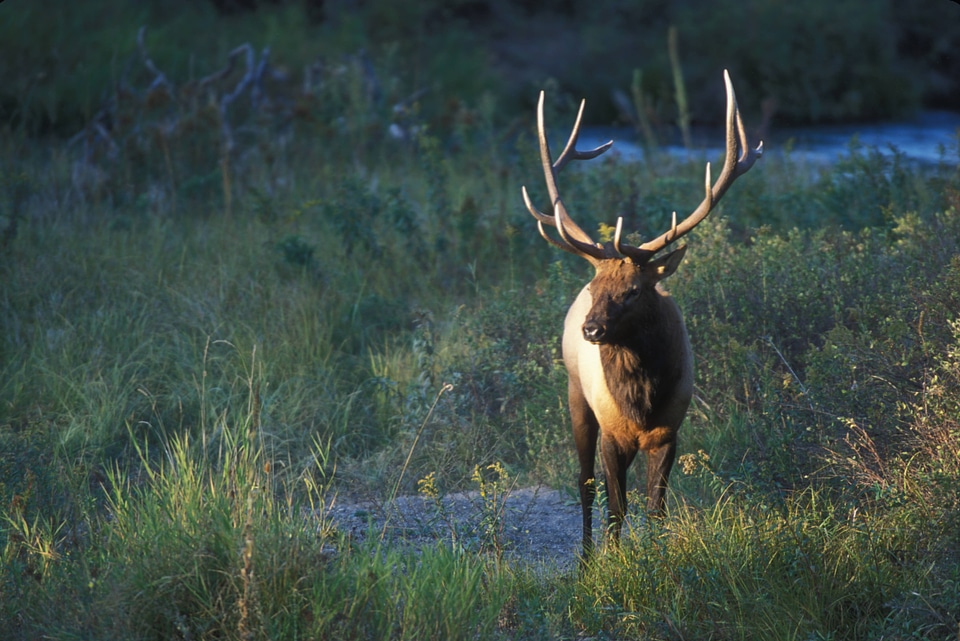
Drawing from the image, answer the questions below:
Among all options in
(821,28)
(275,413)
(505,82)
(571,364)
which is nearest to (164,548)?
(571,364)

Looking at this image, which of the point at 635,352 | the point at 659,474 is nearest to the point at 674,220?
the point at 635,352

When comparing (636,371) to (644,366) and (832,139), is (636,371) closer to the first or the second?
(644,366)

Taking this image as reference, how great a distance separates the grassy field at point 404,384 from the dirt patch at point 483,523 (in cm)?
14

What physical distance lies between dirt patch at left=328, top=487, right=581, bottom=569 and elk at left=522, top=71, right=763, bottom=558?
32 cm

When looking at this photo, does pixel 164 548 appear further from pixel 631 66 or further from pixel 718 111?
pixel 631 66

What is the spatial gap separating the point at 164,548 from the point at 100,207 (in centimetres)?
607

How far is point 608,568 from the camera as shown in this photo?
14.6 ft

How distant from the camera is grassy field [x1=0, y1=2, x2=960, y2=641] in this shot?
13.1 feet

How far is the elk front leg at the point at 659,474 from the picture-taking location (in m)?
4.90

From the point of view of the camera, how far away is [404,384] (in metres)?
6.91

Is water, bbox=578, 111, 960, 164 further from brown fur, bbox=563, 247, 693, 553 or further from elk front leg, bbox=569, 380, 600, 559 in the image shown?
brown fur, bbox=563, 247, 693, 553

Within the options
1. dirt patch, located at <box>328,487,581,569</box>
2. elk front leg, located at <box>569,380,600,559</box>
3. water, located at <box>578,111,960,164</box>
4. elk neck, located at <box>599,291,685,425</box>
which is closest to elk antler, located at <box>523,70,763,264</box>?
elk neck, located at <box>599,291,685,425</box>

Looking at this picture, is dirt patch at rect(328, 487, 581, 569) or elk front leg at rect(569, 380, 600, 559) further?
elk front leg at rect(569, 380, 600, 559)

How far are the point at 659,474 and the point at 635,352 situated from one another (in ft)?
1.86
